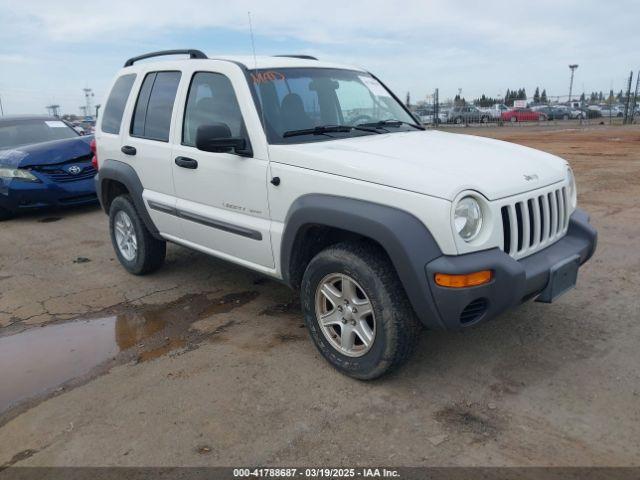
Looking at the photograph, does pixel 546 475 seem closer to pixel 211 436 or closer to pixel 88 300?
pixel 211 436

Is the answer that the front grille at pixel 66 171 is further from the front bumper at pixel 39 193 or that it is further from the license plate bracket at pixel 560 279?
the license plate bracket at pixel 560 279

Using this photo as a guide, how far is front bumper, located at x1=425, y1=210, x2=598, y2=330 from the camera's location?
2.71 m

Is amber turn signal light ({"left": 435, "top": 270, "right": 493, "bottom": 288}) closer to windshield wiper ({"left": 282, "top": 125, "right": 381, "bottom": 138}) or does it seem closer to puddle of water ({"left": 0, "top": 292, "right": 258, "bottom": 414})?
windshield wiper ({"left": 282, "top": 125, "right": 381, "bottom": 138})

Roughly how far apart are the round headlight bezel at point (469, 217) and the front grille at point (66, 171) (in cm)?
706

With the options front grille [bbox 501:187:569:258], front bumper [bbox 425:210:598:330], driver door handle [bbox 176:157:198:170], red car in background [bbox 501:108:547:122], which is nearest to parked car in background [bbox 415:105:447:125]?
red car in background [bbox 501:108:547:122]

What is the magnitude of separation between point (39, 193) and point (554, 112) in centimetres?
3306

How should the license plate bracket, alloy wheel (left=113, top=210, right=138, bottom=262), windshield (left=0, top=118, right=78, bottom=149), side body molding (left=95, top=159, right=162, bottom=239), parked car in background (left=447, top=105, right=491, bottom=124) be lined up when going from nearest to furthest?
the license plate bracket
side body molding (left=95, top=159, right=162, bottom=239)
alloy wheel (left=113, top=210, right=138, bottom=262)
windshield (left=0, top=118, right=78, bottom=149)
parked car in background (left=447, top=105, right=491, bottom=124)

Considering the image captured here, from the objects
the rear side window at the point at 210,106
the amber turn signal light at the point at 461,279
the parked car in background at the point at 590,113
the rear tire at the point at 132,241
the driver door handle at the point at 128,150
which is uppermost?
the rear side window at the point at 210,106

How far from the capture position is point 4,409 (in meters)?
3.18

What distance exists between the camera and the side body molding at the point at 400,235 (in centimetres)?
274

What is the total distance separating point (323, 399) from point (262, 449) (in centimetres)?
53

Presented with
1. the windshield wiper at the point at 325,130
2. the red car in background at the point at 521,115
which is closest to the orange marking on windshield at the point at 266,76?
the windshield wiper at the point at 325,130

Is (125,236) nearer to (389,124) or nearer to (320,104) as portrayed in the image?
(320,104)

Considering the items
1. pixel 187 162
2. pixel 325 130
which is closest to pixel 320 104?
pixel 325 130
